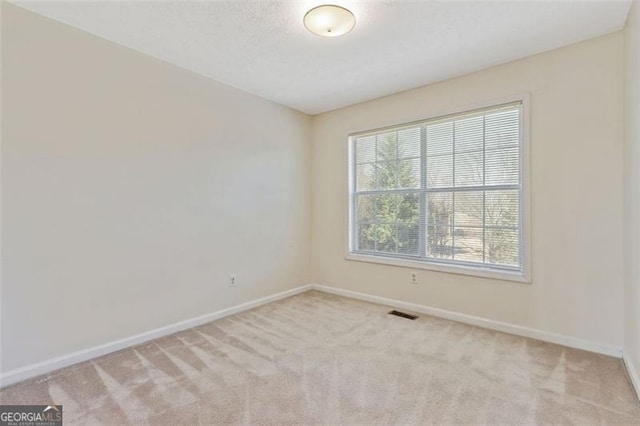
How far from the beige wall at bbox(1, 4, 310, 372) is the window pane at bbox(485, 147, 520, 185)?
251 centimetres

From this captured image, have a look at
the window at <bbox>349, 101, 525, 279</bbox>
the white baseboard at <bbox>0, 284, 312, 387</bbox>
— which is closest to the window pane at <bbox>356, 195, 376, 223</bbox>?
the window at <bbox>349, 101, 525, 279</bbox>

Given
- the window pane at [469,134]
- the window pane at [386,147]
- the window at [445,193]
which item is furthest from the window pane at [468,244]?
the window pane at [386,147]

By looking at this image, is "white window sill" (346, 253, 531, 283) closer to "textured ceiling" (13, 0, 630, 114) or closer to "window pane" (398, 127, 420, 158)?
"window pane" (398, 127, 420, 158)

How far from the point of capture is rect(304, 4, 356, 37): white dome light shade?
2.08 meters

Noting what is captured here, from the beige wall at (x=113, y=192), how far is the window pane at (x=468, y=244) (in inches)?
88.2

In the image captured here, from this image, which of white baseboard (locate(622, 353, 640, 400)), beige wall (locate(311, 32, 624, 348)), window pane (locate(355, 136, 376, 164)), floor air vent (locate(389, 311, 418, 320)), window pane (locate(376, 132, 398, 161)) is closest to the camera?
white baseboard (locate(622, 353, 640, 400))

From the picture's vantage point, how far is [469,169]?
10.6ft

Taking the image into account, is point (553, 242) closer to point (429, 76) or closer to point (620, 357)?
point (620, 357)

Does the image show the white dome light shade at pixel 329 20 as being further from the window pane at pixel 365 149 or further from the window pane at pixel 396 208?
the window pane at pixel 396 208

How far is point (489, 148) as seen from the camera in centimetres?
310

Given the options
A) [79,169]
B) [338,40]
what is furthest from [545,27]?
[79,169]

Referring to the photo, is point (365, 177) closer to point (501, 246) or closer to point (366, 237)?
point (366, 237)

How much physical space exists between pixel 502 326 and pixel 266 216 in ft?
9.10

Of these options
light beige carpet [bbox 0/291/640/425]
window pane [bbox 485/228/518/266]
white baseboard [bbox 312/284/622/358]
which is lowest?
light beige carpet [bbox 0/291/640/425]
